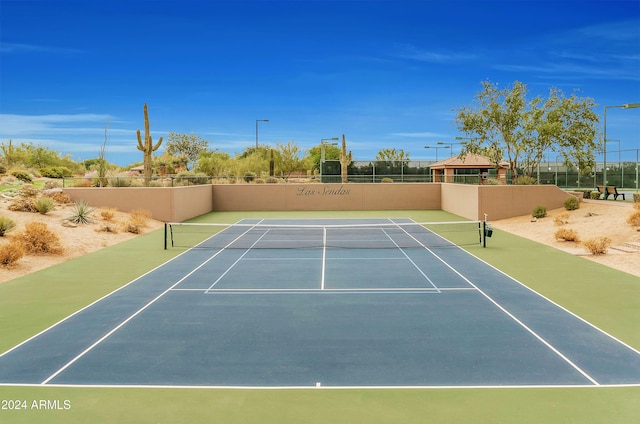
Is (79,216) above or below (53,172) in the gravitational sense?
below

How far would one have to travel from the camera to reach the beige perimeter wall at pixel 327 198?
27.2m

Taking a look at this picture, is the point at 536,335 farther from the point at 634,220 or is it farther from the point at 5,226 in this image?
the point at 5,226

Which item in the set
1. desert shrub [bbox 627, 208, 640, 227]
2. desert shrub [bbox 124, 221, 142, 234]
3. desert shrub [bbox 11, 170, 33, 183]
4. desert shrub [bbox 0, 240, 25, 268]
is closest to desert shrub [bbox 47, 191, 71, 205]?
desert shrub [bbox 124, 221, 142, 234]

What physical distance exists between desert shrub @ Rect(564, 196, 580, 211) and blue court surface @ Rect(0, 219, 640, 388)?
14.1 meters

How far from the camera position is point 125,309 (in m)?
10.3

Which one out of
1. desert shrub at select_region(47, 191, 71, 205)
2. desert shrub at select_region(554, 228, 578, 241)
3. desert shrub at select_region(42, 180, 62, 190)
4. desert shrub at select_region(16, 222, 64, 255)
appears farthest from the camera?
desert shrub at select_region(42, 180, 62, 190)

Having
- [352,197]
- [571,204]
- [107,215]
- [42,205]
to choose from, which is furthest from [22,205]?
[571,204]

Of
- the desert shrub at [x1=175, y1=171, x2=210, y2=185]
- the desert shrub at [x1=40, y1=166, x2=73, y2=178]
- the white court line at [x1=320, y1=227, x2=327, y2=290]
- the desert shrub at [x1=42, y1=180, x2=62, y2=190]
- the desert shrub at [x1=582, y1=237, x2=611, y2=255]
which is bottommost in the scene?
the white court line at [x1=320, y1=227, x2=327, y2=290]

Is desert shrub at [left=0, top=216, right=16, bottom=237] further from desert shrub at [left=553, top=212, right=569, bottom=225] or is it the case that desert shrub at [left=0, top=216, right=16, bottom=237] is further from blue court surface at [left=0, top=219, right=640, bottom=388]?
desert shrub at [left=553, top=212, right=569, bottom=225]

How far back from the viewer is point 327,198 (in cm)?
3662

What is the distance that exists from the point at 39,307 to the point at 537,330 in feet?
30.0

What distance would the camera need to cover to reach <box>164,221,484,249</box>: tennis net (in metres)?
19.1

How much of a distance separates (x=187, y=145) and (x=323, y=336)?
86900 millimetres

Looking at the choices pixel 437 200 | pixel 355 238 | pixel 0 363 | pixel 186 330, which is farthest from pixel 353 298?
pixel 437 200
